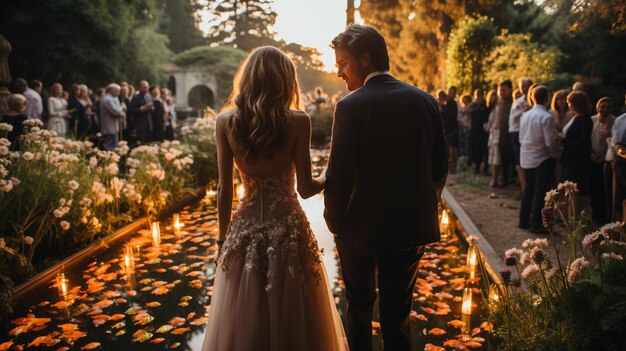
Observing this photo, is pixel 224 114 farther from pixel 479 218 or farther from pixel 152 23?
pixel 152 23

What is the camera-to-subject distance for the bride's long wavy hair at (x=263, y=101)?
8.83 feet

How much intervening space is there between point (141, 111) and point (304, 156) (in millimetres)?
11600

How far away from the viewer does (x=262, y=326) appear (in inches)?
109

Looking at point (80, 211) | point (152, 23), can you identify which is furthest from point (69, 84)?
point (80, 211)

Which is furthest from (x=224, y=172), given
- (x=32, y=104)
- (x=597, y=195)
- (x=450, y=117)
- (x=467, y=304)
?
(x=450, y=117)

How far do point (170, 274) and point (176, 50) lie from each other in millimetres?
56156

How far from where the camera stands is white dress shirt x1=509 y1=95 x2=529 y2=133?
8578 mm

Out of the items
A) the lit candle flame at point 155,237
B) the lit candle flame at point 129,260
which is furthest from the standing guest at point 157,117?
the lit candle flame at point 129,260

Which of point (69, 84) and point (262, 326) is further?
point (69, 84)

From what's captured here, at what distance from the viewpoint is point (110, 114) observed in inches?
482

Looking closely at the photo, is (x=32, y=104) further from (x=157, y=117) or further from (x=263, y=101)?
(x=263, y=101)

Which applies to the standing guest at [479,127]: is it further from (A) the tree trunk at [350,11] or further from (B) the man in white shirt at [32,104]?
(B) the man in white shirt at [32,104]

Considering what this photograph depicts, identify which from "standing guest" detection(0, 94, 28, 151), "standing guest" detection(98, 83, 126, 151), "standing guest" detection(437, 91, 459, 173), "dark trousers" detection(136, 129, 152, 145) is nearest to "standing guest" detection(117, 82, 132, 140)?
"dark trousers" detection(136, 129, 152, 145)

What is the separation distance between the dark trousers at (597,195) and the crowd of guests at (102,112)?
29.5 ft
